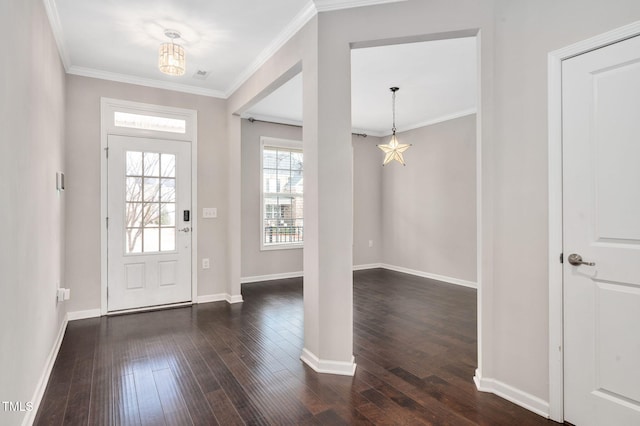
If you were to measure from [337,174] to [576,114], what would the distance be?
58.9 inches

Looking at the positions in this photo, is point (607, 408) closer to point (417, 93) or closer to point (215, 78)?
point (417, 93)

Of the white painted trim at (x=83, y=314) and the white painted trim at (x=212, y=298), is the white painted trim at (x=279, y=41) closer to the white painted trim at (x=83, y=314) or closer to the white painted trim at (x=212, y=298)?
the white painted trim at (x=212, y=298)

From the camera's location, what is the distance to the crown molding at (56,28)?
102 inches

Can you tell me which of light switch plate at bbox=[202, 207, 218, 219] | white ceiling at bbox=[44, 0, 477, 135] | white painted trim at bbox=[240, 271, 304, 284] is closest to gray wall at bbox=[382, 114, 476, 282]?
white ceiling at bbox=[44, 0, 477, 135]

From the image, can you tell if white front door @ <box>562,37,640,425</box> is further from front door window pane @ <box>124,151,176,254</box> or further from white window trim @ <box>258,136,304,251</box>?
white window trim @ <box>258,136,304,251</box>

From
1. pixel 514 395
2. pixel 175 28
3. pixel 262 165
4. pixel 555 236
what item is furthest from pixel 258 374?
pixel 262 165

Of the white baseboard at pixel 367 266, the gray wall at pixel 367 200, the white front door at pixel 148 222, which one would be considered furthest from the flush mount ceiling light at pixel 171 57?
the white baseboard at pixel 367 266

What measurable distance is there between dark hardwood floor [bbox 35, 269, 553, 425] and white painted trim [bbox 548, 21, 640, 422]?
225mm

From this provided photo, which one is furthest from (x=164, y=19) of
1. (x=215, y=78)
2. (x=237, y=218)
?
(x=237, y=218)

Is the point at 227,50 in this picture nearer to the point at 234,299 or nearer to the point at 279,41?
the point at 279,41

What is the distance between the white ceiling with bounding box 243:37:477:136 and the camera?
340 cm

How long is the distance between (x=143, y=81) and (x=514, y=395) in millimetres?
4765

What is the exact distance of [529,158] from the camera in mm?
2084

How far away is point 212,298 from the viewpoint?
452cm
